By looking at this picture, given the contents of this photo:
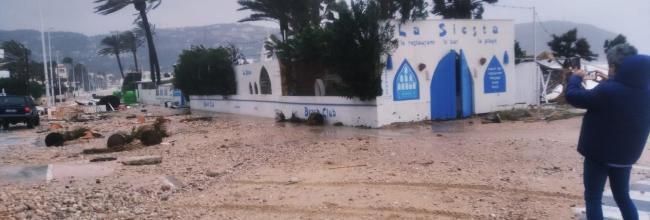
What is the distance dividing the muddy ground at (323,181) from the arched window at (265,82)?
10829 mm

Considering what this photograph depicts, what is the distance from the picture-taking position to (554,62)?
24094 mm

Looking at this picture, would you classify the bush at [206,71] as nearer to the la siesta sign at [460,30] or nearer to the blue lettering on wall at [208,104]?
the blue lettering on wall at [208,104]

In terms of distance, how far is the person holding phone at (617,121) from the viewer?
13.3ft

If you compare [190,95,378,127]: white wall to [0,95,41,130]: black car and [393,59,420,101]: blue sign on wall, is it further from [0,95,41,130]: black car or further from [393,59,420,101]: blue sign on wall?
[0,95,41,130]: black car

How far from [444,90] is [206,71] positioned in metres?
17.8

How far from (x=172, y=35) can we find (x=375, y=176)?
17800 centimetres

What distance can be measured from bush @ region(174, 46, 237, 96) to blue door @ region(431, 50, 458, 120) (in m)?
14.8

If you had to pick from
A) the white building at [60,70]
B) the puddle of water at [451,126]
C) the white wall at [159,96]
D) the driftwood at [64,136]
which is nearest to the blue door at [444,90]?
the puddle of water at [451,126]

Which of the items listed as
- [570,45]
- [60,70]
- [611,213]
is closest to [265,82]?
[611,213]

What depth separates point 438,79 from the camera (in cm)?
1677

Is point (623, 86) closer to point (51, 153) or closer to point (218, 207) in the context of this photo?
point (218, 207)

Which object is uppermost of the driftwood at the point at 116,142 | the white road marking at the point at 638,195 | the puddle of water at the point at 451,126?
the driftwood at the point at 116,142

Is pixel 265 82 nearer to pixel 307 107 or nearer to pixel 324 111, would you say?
pixel 307 107

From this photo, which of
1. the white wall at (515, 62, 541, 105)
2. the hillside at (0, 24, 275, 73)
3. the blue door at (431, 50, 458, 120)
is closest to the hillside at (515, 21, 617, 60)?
the white wall at (515, 62, 541, 105)
